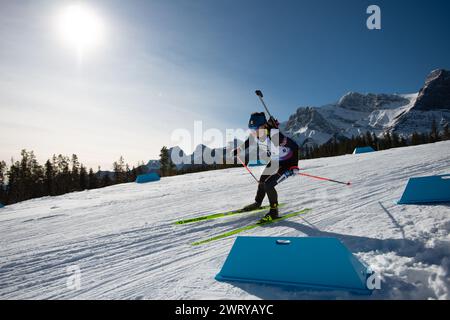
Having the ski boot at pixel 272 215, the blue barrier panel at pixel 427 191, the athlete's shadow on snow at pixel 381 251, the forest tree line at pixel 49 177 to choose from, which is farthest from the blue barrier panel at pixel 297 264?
the forest tree line at pixel 49 177

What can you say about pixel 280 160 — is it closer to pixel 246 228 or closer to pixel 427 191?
pixel 246 228

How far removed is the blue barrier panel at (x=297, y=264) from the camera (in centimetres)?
253

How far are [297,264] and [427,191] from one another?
395cm

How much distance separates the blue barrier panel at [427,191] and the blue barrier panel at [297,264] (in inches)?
128

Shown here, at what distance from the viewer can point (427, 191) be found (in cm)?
507

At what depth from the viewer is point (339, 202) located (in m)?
6.44

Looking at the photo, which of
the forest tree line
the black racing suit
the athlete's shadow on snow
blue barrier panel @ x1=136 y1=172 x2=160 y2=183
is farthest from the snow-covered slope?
the forest tree line

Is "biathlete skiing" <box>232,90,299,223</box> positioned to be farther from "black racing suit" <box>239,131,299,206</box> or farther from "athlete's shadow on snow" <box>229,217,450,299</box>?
"athlete's shadow on snow" <box>229,217,450,299</box>

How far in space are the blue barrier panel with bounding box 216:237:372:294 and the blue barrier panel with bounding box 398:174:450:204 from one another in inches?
128

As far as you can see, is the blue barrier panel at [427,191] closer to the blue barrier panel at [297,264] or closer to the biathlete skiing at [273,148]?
the biathlete skiing at [273,148]

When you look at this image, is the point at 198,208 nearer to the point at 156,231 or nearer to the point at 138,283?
the point at 156,231

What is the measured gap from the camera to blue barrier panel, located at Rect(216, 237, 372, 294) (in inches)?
99.4

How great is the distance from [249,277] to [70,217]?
7.37m

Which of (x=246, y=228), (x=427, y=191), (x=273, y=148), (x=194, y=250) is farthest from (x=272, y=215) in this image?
(x=427, y=191)
